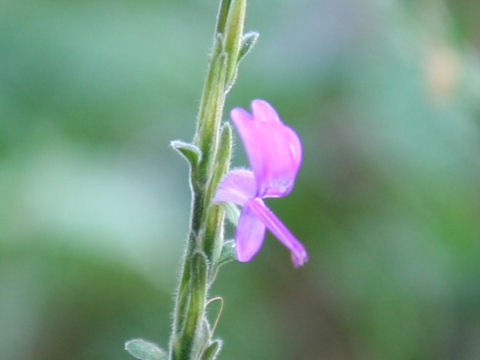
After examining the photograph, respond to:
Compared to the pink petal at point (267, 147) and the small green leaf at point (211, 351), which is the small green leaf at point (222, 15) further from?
the small green leaf at point (211, 351)

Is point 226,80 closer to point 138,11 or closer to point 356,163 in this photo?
point 138,11

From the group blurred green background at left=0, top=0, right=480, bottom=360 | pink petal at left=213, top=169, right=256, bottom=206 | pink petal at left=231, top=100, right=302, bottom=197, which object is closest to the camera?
pink petal at left=231, top=100, right=302, bottom=197

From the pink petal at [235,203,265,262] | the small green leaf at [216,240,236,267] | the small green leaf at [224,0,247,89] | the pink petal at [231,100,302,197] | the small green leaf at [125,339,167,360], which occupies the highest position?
the small green leaf at [224,0,247,89]

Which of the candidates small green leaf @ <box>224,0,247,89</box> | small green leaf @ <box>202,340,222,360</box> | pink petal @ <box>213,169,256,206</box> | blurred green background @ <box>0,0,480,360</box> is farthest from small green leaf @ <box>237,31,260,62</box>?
blurred green background @ <box>0,0,480,360</box>

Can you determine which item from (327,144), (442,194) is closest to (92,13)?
(327,144)

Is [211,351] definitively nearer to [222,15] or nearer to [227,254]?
[227,254]

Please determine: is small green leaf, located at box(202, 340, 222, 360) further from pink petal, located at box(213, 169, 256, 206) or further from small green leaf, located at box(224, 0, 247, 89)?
small green leaf, located at box(224, 0, 247, 89)
